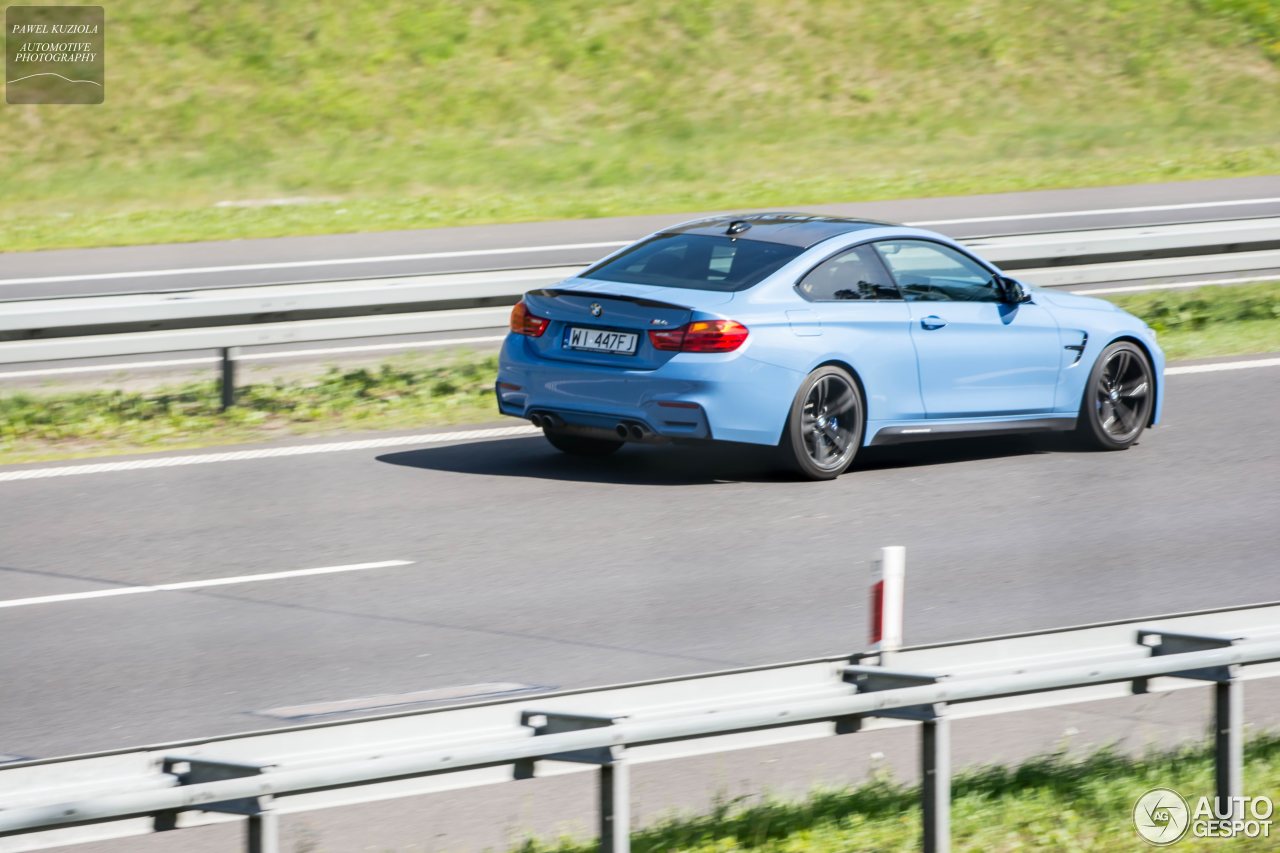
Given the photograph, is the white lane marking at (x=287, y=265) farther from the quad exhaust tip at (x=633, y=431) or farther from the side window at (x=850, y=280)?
the quad exhaust tip at (x=633, y=431)

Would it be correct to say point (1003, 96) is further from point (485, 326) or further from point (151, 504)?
point (151, 504)

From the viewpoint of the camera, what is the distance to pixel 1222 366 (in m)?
14.5

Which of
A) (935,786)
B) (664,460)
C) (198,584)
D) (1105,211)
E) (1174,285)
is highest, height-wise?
(1105,211)

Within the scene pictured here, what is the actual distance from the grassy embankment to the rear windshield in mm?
2397

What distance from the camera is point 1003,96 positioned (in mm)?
34531

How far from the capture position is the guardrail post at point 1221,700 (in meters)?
5.28

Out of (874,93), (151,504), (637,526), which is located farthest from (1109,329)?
(874,93)

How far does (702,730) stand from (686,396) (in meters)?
5.58

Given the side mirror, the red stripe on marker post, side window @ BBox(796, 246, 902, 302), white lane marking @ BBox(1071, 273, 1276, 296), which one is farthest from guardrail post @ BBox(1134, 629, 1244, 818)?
white lane marking @ BBox(1071, 273, 1276, 296)

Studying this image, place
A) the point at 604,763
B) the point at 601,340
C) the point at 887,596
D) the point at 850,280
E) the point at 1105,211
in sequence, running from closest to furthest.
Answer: the point at 604,763
the point at 887,596
the point at 601,340
the point at 850,280
the point at 1105,211

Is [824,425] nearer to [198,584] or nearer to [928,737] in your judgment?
[198,584]

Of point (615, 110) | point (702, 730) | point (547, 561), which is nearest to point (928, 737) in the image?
point (702, 730)

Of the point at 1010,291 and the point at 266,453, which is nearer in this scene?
the point at 1010,291

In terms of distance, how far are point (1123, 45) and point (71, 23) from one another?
19822 mm
